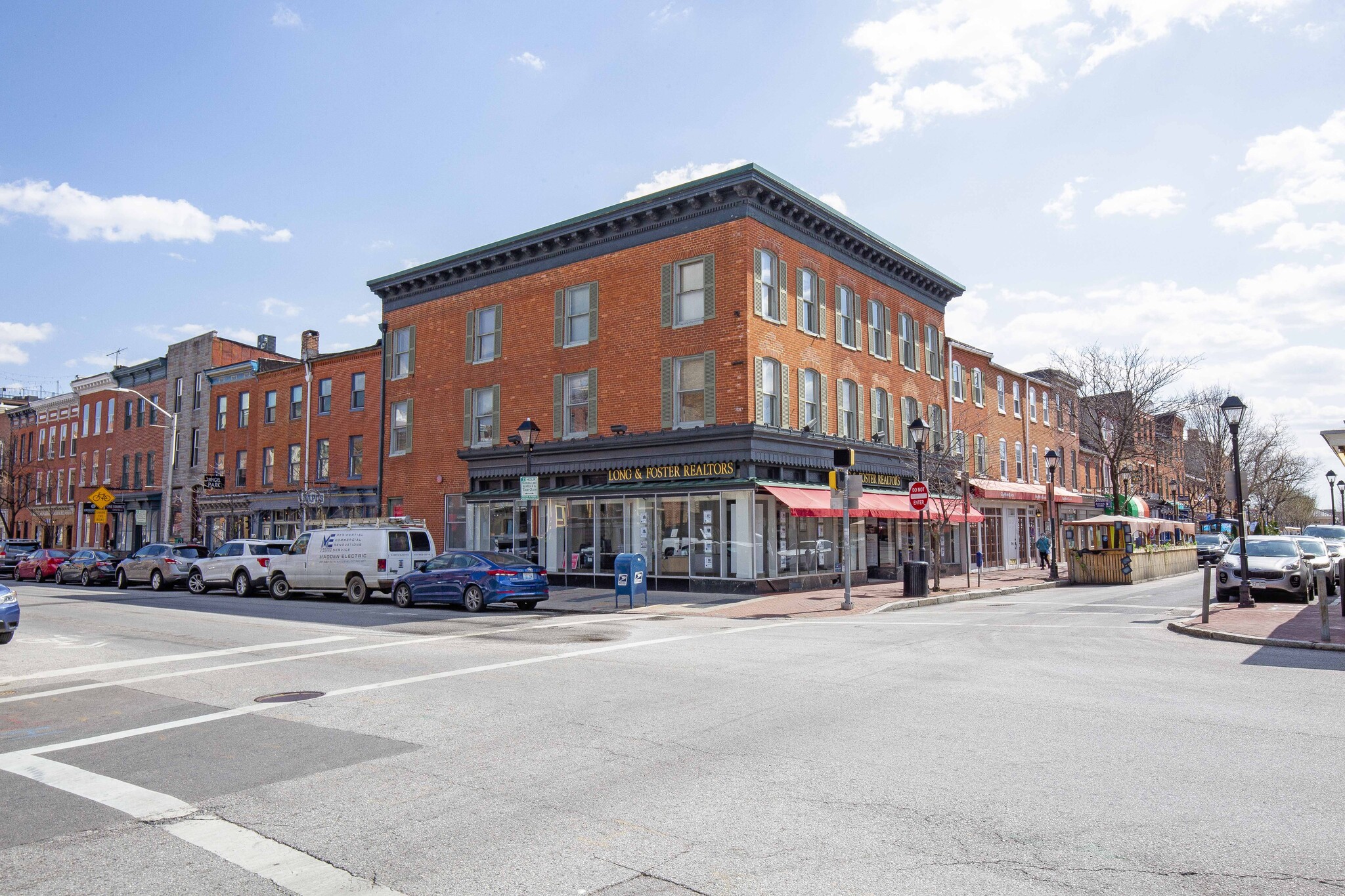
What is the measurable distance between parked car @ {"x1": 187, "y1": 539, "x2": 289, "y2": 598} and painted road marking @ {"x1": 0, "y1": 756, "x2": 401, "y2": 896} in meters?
20.2

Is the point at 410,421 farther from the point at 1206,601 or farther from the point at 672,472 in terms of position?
the point at 1206,601

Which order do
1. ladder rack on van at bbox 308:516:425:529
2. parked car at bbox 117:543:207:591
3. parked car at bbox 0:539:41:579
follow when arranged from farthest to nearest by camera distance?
1. parked car at bbox 0:539:41:579
2. parked car at bbox 117:543:207:591
3. ladder rack on van at bbox 308:516:425:529


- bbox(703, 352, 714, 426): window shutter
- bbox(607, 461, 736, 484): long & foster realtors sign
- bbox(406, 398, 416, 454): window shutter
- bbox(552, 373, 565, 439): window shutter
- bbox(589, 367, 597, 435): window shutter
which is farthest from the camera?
bbox(406, 398, 416, 454): window shutter

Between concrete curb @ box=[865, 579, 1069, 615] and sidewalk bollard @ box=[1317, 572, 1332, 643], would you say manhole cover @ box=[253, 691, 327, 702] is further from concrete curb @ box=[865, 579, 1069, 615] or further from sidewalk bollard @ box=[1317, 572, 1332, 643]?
sidewalk bollard @ box=[1317, 572, 1332, 643]

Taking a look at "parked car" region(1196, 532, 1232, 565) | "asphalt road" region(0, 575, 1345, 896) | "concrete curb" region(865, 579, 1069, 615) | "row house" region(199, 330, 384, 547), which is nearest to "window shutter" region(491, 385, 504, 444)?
"row house" region(199, 330, 384, 547)

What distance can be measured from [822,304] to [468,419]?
13.0 m

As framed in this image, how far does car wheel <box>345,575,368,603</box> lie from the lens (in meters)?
23.5

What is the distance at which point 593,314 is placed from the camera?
28.8 metres

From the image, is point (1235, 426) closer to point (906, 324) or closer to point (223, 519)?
point (906, 324)

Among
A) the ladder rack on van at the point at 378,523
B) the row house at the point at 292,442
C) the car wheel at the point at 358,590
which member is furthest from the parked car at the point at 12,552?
the car wheel at the point at 358,590

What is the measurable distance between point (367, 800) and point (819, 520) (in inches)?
915

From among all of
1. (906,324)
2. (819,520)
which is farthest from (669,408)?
(906,324)

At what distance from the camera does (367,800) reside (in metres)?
5.88

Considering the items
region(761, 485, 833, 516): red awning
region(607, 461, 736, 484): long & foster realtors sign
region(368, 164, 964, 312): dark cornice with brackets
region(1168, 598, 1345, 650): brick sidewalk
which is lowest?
region(1168, 598, 1345, 650): brick sidewalk
